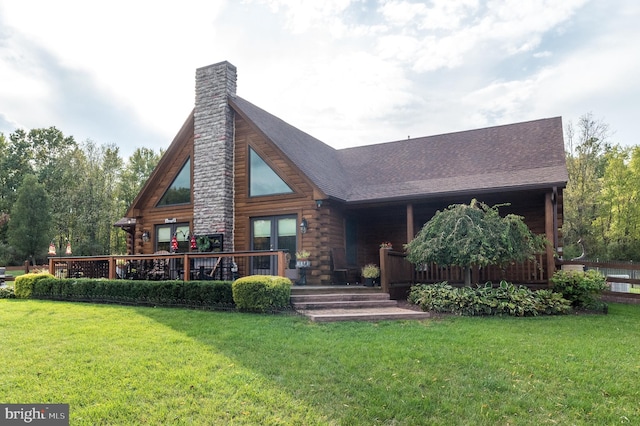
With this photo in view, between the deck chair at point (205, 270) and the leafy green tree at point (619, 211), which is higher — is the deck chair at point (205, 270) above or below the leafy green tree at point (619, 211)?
below

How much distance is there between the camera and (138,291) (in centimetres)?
1045

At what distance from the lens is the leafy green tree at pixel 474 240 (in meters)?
9.29


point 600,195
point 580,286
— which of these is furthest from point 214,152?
point 600,195

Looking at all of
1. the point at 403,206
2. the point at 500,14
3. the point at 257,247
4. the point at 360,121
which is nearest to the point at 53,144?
the point at 360,121

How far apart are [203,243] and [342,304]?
17.6ft

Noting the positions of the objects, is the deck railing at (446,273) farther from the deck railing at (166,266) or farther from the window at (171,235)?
the window at (171,235)

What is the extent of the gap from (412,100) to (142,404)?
16625mm

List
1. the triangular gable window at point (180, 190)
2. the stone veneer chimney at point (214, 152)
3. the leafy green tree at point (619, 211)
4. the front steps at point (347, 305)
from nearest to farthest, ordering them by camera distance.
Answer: the front steps at point (347, 305), the stone veneer chimney at point (214, 152), the triangular gable window at point (180, 190), the leafy green tree at point (619, 211)

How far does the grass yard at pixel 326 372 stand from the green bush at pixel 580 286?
5.04ft

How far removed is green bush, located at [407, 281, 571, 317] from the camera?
8.80 metres

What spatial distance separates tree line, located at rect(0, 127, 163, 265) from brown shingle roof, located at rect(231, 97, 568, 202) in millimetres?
21246

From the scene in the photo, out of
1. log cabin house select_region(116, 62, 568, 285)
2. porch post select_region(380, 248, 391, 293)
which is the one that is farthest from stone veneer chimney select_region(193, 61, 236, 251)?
porch post select_region(380, 248, 391, 293)

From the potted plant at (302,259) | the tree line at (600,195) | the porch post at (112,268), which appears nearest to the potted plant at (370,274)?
the potted plant at (302,259)

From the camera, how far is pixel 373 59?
530 inches
